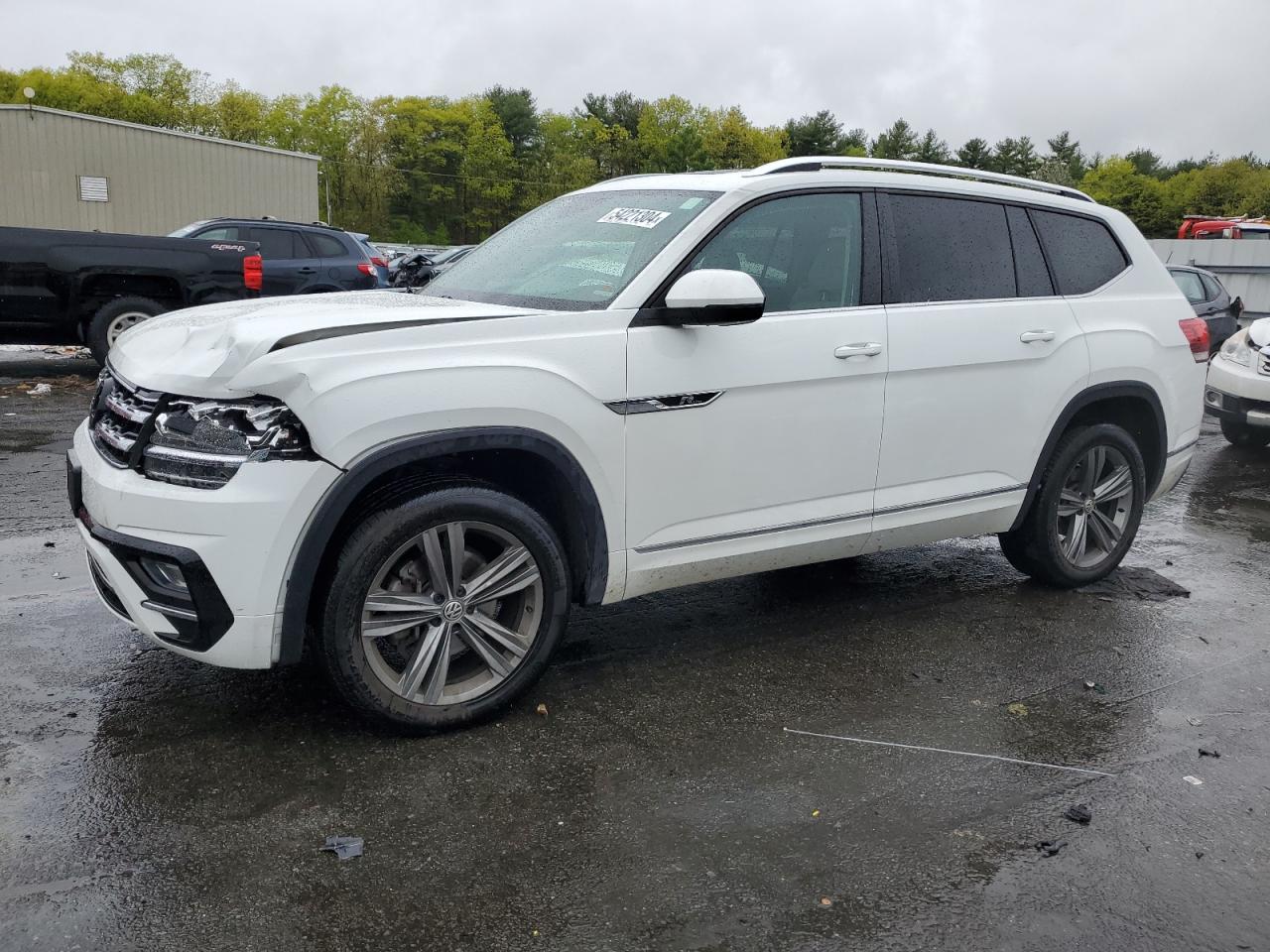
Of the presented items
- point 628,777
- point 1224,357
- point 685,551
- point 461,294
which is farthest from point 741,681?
point 1224,357

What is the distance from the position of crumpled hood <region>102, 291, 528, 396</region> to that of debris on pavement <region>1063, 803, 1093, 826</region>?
2.35 meters

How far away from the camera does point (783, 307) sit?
13.3 ft

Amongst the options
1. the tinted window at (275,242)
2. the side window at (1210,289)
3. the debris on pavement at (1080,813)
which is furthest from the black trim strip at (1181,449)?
the side window at (1210,289)

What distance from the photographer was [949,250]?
4.57 m

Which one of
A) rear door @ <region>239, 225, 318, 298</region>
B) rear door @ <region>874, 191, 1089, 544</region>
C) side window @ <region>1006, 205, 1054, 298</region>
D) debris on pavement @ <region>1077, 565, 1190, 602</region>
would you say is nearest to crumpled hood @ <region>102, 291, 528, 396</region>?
rear door @ <region>874, 191, 1089, 544</region>

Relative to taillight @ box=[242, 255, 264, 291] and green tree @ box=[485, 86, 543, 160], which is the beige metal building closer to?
taillight @ box=[242, 255, 264, 291]

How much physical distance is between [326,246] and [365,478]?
11.2m

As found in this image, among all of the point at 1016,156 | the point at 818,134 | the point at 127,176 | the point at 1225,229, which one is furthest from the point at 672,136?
the point at 127,176

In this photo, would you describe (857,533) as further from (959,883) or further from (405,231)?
(405,231)

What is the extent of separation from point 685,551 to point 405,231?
85.1m

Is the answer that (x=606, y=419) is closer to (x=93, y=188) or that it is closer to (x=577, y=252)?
(x=577, y=252)

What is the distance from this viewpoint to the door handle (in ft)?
13.4

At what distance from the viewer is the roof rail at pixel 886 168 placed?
13.8ft

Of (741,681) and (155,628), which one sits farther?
(741,681)
